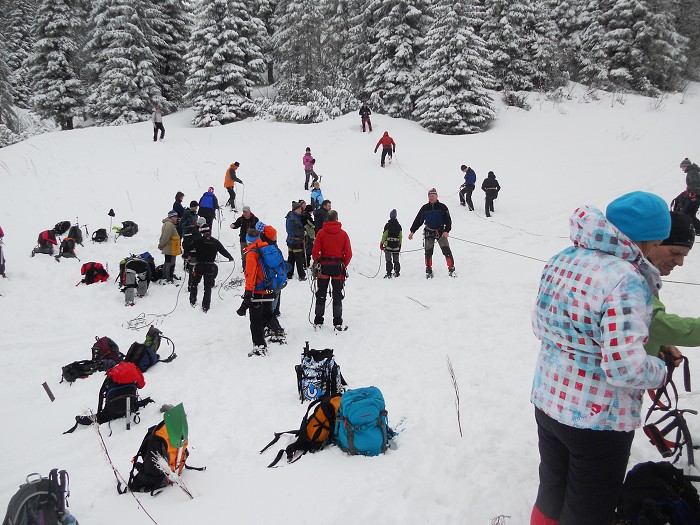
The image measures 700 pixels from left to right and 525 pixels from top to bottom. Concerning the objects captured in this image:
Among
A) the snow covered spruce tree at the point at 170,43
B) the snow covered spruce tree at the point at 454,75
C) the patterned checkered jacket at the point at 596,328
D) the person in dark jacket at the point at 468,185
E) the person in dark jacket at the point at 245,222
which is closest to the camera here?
the patterned checkered jacket at the point at 596,328

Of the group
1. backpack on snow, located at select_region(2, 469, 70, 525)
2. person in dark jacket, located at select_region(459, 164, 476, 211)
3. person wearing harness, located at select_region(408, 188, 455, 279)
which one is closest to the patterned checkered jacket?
backpack on snow, located at select_region(2, 469, 70, 525)

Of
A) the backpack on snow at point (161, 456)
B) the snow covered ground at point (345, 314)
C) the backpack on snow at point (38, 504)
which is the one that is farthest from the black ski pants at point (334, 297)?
the backpack on snow at point (38, 504)

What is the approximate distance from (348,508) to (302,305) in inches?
240

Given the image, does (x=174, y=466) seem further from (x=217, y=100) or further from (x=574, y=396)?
(x=217, y=100)

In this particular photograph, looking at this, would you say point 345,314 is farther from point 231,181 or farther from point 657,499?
point 231,181

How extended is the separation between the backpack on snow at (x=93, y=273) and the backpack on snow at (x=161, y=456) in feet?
24.7

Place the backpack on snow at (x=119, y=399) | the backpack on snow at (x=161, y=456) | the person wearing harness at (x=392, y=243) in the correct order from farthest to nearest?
the person wearing harness at (x=392, y=243) → the backpack on snow at (x=119, y=399) → the backpack on snow at (x=161, y=456)

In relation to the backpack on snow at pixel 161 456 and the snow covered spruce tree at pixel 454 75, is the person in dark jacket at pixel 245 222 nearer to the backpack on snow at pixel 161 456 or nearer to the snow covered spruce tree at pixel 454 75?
the backpack on snow at pixel 161 456

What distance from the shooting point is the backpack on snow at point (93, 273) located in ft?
33.5

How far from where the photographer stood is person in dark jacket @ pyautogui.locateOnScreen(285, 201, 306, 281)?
400 inches

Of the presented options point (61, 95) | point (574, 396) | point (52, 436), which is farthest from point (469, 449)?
point (61, 95)

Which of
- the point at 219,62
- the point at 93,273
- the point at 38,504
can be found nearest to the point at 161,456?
the point at 38,504

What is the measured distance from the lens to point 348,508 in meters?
3.33

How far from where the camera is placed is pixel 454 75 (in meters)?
20.7
